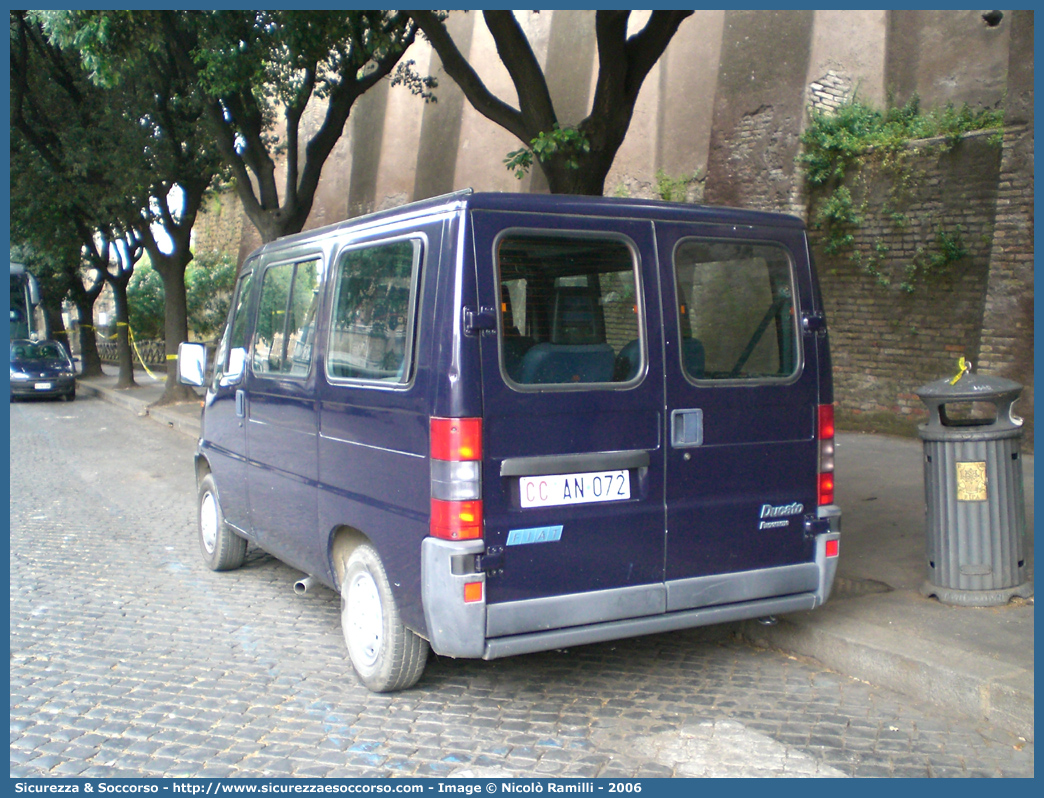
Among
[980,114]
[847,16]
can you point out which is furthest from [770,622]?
[847,16]

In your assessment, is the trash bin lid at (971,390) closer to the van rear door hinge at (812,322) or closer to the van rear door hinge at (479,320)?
the van rear door hinge at (812,322)

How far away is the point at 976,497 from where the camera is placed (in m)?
4.90

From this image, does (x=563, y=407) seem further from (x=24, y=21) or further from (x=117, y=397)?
(x=117, y=397)

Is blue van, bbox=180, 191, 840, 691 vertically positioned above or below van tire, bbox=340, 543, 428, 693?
above

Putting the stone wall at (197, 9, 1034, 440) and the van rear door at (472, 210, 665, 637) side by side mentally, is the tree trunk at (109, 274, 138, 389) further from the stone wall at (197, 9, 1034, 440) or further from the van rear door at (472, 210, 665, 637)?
the van rear door at (472, 210, 665, 637)

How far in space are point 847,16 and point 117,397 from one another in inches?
667

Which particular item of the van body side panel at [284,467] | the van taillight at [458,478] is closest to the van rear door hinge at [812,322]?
the van taillight at [458,478]

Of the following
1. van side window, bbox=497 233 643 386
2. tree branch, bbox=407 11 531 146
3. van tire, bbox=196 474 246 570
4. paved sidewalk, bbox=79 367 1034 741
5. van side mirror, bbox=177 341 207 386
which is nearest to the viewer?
van side window, bbox=497 233 643 386

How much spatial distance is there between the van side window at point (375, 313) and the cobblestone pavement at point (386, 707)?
1.50 meters

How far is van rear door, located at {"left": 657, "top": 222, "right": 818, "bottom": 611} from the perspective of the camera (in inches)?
161

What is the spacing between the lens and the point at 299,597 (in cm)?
592

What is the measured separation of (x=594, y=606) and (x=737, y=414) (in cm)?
108

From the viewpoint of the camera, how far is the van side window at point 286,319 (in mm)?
4855

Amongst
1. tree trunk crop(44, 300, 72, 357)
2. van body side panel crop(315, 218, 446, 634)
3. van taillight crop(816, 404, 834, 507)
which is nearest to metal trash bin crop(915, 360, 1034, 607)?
van taillight crop(816, 404, 834, 507)
